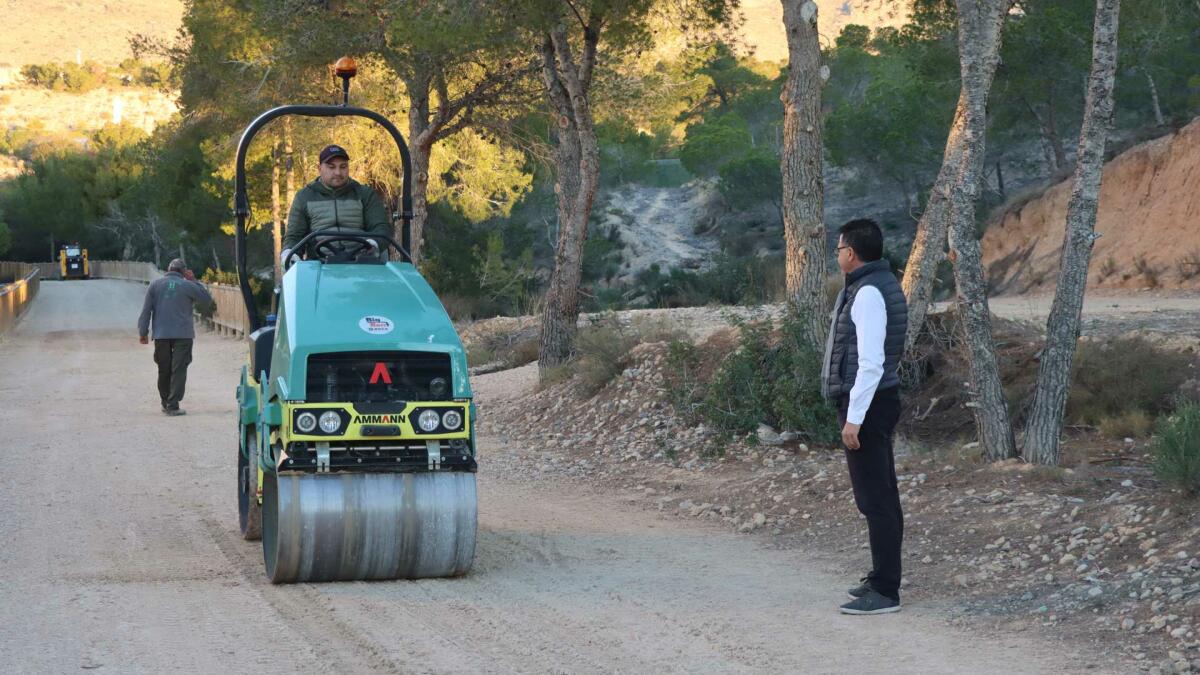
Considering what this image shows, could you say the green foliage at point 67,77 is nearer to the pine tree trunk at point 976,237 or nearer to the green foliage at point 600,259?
the green foliage at point 600,259

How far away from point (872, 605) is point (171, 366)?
1287 cm

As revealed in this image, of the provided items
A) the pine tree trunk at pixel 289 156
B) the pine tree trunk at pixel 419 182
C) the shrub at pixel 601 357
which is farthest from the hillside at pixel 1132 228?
the pine tree trunk at pixel 289 156

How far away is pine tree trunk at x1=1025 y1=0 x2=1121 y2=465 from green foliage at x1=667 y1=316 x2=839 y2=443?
2530 mm

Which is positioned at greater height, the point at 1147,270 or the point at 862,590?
the point at 1147,270

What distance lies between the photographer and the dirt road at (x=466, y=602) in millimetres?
6285

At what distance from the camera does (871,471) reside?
7.21 meters

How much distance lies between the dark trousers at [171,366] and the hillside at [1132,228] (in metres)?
18.4

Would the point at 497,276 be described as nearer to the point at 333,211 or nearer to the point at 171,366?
the point at 171,366

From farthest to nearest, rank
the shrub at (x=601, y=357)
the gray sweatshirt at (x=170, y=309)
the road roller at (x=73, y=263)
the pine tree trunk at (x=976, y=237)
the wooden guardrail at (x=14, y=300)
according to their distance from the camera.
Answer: the road roller at (x=73, y=263)
the wooden guardrail at (x=14, y=300)
the gray sweatshirt at (x=170, y=309)
the shrub at (x=601, y=357)
the pine tree trunk at (x=976, y=237)

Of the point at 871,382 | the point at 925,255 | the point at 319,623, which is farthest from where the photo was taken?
the point at 925,255

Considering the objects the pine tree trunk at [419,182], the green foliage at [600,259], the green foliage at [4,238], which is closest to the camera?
the pine tree trunk at [419,182]

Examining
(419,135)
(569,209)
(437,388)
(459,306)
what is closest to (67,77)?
(459,306)

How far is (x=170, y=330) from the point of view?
17.8m

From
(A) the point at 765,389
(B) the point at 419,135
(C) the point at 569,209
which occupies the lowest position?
(A) the point at 765,389
